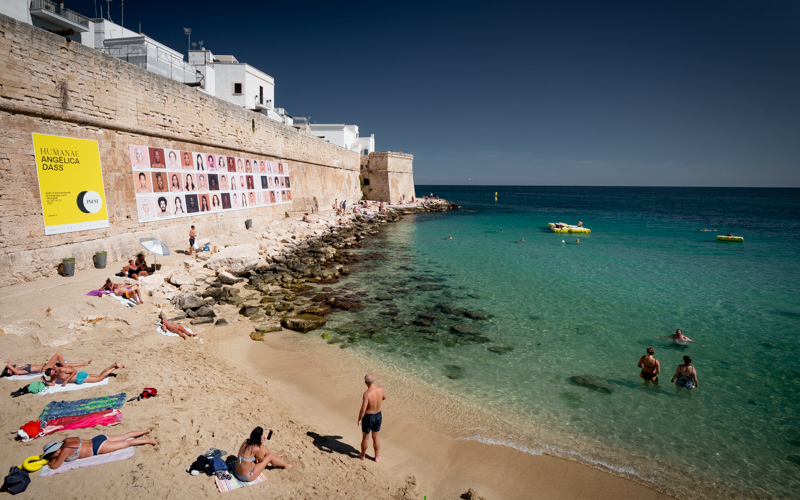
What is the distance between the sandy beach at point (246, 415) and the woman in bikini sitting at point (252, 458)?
135 millimetres

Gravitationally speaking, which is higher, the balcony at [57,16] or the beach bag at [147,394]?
the balcony at [57,16]

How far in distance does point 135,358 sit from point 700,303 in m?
14.4

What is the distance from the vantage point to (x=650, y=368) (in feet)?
22.1

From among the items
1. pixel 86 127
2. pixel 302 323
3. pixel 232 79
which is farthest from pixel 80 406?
pixel 232 79

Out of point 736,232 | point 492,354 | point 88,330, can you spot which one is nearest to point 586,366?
point 492,354

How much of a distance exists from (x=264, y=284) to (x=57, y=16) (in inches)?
489

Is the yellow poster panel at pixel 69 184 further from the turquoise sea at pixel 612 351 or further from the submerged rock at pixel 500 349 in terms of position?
the submerged rock at pixel 500 349

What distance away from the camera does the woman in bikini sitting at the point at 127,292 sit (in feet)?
25.8

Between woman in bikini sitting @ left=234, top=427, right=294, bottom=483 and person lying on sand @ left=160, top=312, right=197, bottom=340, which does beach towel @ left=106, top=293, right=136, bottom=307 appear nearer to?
person lying on sand @ left=160, top=312, right=197, bottom=340

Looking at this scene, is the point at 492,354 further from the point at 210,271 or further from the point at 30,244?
the point at 30,244

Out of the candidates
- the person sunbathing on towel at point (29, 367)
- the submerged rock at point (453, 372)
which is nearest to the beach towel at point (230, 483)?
the person sunbathing on towel at point (29, 367)

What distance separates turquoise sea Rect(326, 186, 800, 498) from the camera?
504cm

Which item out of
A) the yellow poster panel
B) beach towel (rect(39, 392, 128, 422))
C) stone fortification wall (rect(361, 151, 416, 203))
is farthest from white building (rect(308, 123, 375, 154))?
beach towel (rect(39, 392, 128, 422))

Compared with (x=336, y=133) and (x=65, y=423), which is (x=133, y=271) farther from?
(x=336, y=133)
